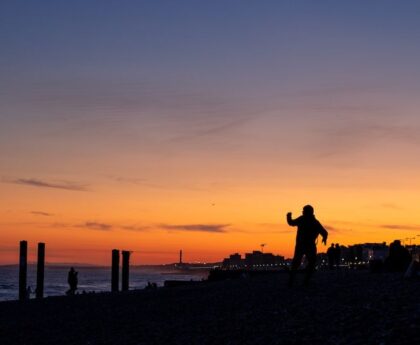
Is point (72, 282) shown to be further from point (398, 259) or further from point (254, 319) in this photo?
point (254, 319)


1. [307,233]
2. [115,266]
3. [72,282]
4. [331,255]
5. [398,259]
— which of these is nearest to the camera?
[307,233]

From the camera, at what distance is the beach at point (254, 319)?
37.5 ft

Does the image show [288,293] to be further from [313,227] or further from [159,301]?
[159,301]

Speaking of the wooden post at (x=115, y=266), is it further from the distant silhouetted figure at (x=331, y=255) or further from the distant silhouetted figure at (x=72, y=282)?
the distant silhouetted figure at (x=331, y=255)

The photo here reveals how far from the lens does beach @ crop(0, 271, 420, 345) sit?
11.4 m

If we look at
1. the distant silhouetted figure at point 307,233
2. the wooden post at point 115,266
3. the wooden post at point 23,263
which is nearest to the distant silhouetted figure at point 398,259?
the distant silhouetted figure at point 307,233

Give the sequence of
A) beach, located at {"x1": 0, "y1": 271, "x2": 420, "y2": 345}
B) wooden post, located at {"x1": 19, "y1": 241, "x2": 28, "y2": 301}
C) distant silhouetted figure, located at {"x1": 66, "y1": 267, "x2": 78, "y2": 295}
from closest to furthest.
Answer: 1. beach, located at {"x1": 0, "y1": 271, "x2": 420, "y2": 345}
2. distant silhouetted figure, located at {"x1": 66, "y1": 267, "x2": 78, "y2": 295}
3. wooden post, located at {"x1": 19, "y1": 241, "x2": 28, "y2": 301}

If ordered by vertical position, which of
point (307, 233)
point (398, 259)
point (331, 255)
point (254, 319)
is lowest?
point (254, 319)

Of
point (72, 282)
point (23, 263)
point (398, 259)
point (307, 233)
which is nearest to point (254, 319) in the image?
point (307, 233)

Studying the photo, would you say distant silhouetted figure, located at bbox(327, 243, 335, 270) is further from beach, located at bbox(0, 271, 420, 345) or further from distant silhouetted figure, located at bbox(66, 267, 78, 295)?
beach, located at bbox(0, 271, 420, 345)

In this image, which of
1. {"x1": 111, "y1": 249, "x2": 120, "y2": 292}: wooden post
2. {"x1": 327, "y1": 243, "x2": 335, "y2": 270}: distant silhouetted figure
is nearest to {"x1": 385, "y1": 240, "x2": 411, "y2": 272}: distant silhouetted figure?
{"x1": 327, "y1": 243, "x2": 335, "y2": 270}: distant silhouetted figure

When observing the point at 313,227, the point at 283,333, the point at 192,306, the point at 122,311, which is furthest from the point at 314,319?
the point at 122,311

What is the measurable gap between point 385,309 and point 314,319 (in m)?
1.25

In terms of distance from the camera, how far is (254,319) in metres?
14.3
